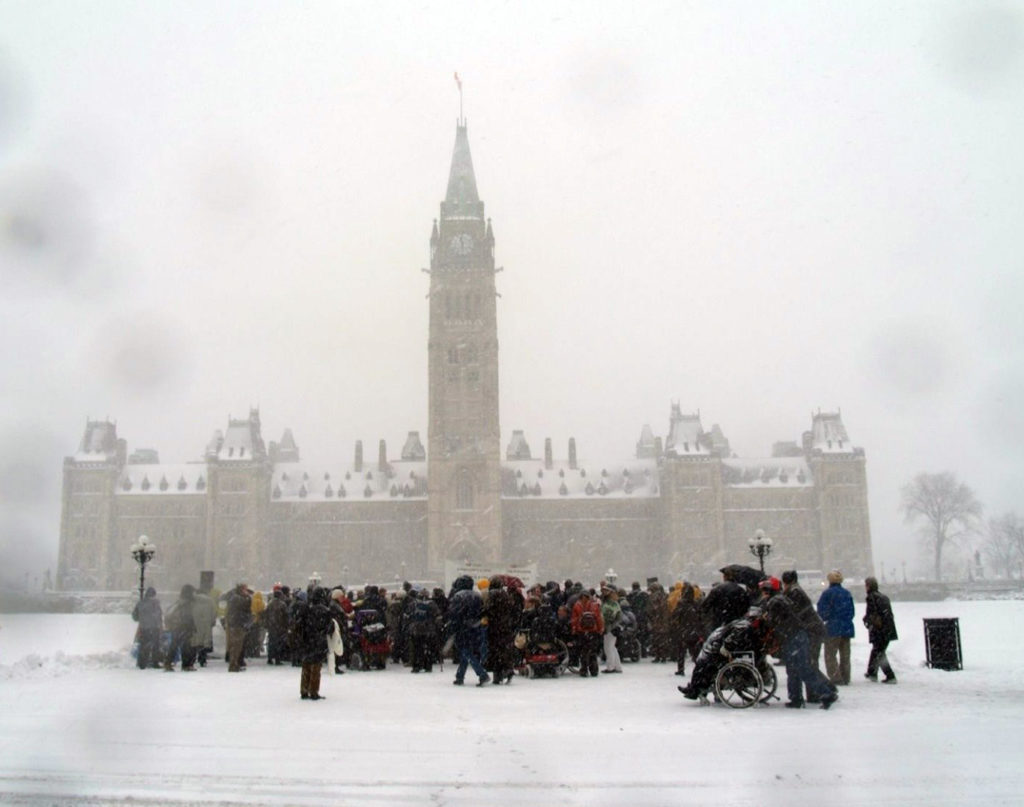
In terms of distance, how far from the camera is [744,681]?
1162 cm

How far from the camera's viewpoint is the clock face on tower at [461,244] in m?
87.8

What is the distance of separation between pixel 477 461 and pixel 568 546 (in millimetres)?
Answer: 11467

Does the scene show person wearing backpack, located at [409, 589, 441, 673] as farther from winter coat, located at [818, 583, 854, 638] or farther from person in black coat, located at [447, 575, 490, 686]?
winter coat, located at [818, 583, 854, 638]

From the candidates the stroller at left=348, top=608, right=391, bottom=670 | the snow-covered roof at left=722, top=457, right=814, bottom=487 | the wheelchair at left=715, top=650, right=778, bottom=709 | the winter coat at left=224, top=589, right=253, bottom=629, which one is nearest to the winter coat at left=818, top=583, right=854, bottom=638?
the wheelchair at left=715, top=650, right=778, bottom=709

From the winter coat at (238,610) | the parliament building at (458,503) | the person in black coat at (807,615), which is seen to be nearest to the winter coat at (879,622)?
the person in black coat at (807,615)

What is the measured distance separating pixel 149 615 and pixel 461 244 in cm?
7286

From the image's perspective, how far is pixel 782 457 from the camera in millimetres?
92625

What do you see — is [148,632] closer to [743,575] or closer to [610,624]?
[610,624]

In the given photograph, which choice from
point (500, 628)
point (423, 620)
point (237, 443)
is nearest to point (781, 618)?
point (500, 628)

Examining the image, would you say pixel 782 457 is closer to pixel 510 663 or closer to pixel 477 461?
pixel 477 461

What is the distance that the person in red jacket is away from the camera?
15.4 meters

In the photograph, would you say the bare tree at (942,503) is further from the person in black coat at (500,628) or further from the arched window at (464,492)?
the person in black coat at (500,628)

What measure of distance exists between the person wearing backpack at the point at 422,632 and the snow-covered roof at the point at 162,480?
248ft

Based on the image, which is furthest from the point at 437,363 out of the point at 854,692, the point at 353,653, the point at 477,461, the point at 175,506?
the point at 854,692
